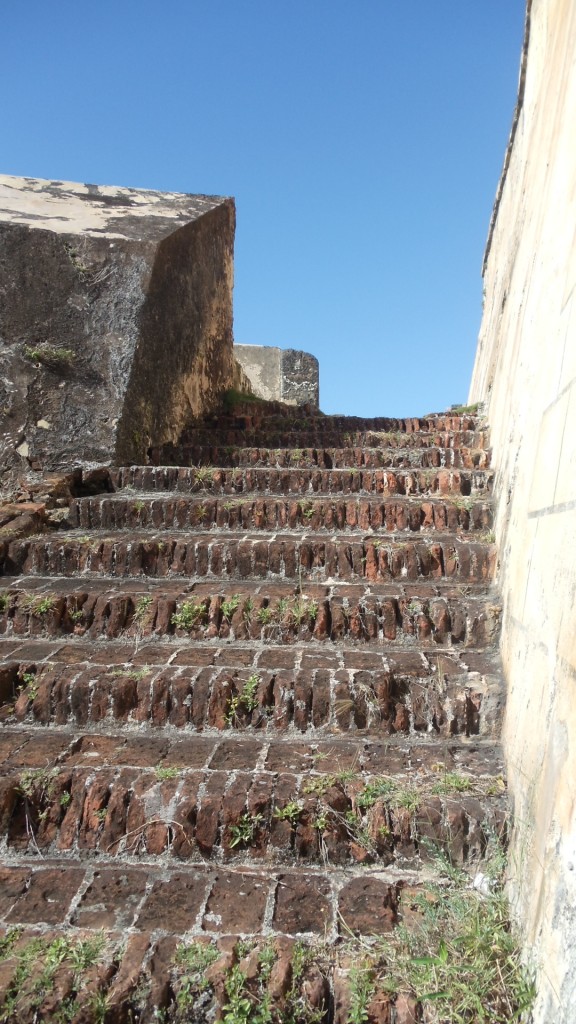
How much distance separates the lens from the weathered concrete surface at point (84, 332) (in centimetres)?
457

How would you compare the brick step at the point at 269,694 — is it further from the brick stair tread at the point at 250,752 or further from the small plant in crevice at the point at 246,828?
the small plant in crevice at the point at 246,828

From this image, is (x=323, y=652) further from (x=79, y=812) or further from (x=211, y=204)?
(x=211, y=204)

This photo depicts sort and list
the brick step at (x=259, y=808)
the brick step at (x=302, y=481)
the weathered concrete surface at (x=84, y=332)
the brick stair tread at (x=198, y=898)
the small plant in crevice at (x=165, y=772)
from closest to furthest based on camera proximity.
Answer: the brick stair tread at (x=198, y=898), the brick step at (x=259, y=808), the small plant in crevice at (x=165, y=772), the brick step at (x=302, y=481), the weathered concrete surface at (x=84, y=332)

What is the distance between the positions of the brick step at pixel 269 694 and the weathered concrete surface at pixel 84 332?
2.08 m

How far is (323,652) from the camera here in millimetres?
2943

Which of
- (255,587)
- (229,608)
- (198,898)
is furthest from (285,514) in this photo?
(198,898)

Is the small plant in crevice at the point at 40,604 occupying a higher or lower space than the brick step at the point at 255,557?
lower

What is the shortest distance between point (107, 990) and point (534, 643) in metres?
1.45

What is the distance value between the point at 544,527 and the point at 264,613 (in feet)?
4.53

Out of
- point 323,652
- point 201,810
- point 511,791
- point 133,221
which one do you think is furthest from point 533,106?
point 201,810

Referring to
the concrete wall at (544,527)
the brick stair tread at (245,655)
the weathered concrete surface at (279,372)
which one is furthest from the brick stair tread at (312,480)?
the weathered concrete surface at (279,372)

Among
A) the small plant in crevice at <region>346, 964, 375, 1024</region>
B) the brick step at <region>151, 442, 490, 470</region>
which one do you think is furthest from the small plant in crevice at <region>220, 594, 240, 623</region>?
the brick step at <region>151, 442, 490, 470</region>

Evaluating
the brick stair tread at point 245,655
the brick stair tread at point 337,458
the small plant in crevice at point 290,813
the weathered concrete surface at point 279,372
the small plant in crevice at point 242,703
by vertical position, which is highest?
the weathered concrete surface at point 279,372

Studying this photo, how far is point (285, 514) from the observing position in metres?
3.86
